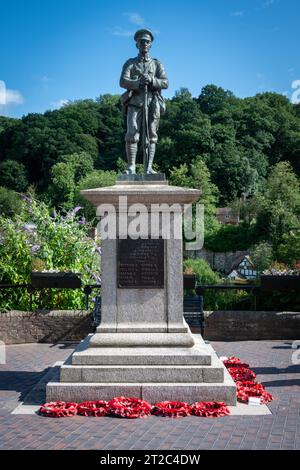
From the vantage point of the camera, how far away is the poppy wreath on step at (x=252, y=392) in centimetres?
771

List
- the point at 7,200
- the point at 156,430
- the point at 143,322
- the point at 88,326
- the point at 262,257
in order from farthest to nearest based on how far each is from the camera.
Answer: the point at 7,200, the point at 262,257, the point at 88,326, the point at 143,322, the point at 156,430

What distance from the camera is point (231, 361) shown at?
9.74 m

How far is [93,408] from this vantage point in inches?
285

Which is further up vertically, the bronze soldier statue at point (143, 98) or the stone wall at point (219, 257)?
the bronze soldier statue at point (143, 98)

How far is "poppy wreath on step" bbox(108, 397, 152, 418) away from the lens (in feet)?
23.1

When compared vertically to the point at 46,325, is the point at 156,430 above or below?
below

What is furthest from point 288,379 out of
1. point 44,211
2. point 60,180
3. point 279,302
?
point 60,180

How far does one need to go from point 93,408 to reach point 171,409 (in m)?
0.98

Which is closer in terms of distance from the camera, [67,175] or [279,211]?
[279,211]

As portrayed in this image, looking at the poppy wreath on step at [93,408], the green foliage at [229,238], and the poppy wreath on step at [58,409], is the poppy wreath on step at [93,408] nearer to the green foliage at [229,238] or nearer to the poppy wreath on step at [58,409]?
the poppy wreath on step at [58,409]

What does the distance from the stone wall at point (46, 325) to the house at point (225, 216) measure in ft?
168

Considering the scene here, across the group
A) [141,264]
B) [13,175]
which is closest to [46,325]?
[141,264]

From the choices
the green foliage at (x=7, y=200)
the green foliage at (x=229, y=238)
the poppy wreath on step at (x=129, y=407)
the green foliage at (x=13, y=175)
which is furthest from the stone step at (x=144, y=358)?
the green foliage at (x=13, y=175)

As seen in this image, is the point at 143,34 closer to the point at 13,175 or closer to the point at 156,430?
the point at 156,430
